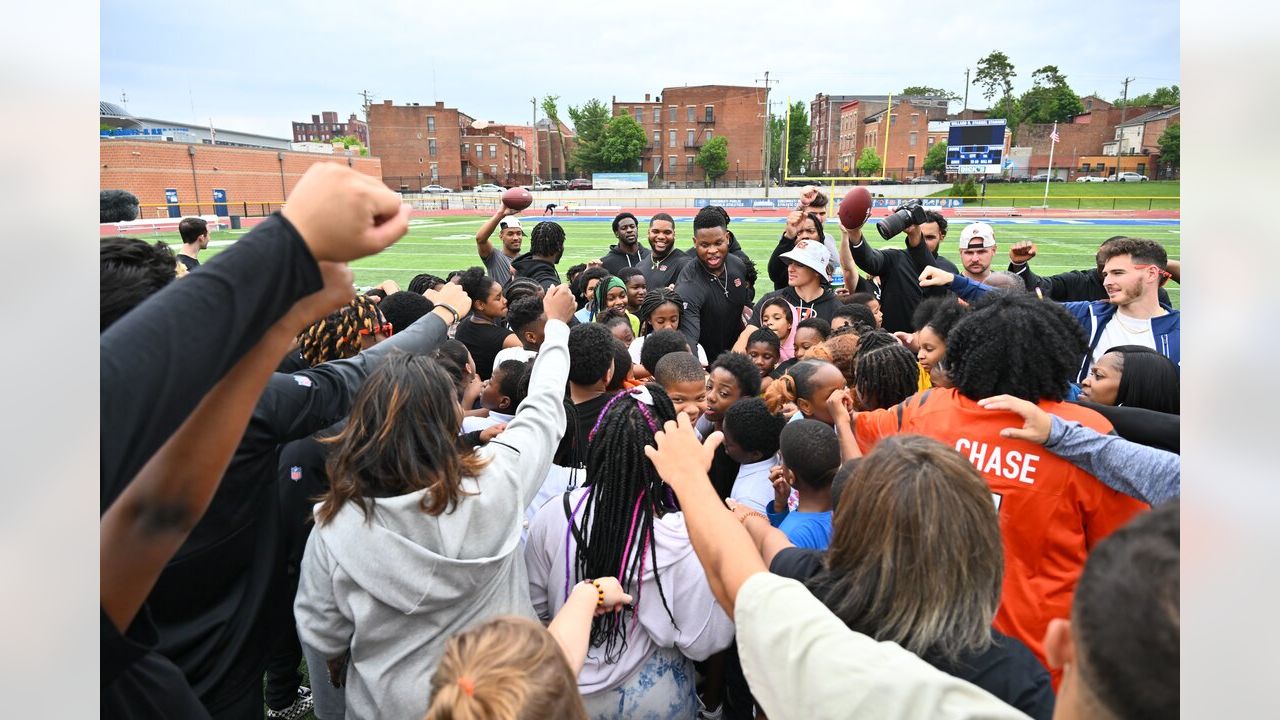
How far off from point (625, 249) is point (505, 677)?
6.82 meters

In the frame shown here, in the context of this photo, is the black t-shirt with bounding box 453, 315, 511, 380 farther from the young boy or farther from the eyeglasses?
the young boy

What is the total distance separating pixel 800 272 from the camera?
17.9ft

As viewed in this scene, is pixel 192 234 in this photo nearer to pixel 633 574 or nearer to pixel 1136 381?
pixel 633 574

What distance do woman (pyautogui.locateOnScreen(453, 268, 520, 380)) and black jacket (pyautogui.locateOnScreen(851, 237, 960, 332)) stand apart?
2.90 meters

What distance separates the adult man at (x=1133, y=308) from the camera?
148 inches

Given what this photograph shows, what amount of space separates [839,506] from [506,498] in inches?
35.9

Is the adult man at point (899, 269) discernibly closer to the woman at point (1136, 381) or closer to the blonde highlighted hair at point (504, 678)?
the woman at point (1136, 381)

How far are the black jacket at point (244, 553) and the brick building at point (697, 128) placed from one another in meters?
74.5

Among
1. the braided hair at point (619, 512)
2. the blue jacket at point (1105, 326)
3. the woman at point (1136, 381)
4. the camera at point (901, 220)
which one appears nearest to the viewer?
the braided hair at point (619, 512)


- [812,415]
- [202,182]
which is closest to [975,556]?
[812,415]

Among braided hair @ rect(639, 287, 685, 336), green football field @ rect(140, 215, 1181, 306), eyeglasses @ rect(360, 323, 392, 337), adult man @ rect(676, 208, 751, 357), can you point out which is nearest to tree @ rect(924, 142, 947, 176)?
green football field @ rect(140, 215, 1181, 306)

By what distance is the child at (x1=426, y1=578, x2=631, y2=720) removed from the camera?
1.18 meters

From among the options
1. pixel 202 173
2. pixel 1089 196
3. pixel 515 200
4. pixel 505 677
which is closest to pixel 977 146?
pixel 1089 196

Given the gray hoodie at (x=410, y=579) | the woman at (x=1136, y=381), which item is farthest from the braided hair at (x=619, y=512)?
the woman at (x=1136, y=381)
